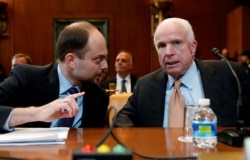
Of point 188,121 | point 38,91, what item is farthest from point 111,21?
point 188,121

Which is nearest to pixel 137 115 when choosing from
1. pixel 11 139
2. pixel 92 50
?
pixel 92 50

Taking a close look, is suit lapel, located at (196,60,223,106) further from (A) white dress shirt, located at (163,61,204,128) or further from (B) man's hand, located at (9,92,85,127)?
(B) man's hand, located at (9,92,85,127)

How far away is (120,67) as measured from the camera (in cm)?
682

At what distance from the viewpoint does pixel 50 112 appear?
1654mm

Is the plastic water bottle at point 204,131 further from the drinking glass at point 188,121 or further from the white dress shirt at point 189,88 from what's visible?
the white dress shirt at point 189,88

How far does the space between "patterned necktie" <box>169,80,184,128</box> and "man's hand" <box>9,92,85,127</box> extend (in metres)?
0.68

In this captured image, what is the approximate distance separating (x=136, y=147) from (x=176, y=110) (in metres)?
0.78

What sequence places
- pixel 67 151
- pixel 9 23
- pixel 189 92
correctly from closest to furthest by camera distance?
pixel 67 151 → pixel 189 92 → pixel 9 23

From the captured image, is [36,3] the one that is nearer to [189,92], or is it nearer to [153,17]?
[153,17]

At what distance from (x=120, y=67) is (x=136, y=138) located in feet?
17.0

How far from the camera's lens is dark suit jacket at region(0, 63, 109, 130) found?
7.05ft

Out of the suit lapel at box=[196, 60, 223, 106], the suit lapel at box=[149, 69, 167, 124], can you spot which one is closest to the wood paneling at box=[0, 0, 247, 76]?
A: the suit lapel at box=[149, 69, 167, 124]

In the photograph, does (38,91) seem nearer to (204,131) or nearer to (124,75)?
(204,131)

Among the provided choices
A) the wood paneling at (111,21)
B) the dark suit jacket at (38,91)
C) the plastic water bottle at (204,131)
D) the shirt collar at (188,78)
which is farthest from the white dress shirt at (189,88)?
the wood paneling at (111,21)
